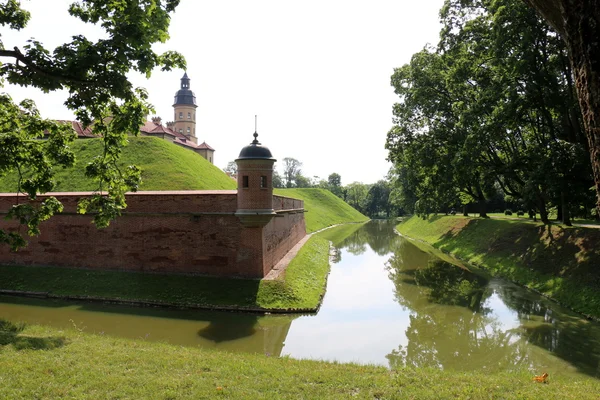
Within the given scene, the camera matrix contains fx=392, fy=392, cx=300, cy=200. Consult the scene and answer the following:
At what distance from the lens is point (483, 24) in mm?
17750

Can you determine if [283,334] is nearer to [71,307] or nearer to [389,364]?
[389,364]

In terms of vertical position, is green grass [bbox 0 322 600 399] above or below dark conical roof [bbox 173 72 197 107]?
below

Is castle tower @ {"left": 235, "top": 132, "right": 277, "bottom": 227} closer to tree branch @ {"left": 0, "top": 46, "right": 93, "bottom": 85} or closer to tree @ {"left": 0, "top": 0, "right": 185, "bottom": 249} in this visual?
tree @ {"left": 0, "top": 0, "right": 185, "bottom": 249}

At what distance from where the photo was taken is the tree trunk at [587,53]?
8.62 ft

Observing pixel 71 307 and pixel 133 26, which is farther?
pixel 71 307

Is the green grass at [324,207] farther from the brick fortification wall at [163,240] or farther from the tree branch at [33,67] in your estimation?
the tree branch at [33,67]

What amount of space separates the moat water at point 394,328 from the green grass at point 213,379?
1818mm

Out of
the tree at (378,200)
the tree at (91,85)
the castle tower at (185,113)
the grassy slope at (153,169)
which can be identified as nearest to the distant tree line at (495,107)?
the tree at (91,85)

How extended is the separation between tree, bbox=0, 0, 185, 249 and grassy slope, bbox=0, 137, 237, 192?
17.0 meters

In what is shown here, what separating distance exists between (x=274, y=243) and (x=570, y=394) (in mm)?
11735

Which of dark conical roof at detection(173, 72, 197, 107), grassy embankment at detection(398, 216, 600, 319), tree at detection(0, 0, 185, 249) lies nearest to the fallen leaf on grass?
grassy embankment at detection(398, 216, 600, 319)

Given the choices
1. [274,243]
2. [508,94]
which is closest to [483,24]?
[508,94]

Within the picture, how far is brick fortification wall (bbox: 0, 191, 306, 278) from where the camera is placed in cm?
1372

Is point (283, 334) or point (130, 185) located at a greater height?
point (130, 185)
